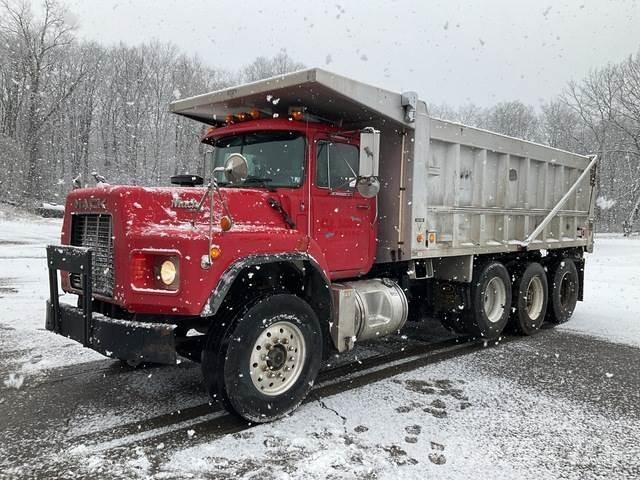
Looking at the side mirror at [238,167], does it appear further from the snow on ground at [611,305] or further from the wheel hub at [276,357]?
the snow on ground at [611,305]

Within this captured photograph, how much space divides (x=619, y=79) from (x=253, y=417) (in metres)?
43.4

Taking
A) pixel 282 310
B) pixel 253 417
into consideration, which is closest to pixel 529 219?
pixel 282 310

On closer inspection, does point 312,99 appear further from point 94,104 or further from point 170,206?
point 94,104

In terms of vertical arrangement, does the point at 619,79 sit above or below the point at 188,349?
above

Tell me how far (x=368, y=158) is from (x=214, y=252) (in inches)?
68.7

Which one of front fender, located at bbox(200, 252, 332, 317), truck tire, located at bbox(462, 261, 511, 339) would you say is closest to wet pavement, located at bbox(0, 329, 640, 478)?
truck tire, located at bbox(462, 261, 511, 339)

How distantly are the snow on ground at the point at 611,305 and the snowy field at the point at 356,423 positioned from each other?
1.63m

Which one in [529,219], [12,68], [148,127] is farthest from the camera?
[148,127]

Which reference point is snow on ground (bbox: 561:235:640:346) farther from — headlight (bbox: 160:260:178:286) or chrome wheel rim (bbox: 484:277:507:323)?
headlight (bbox: 160:260:178:286)

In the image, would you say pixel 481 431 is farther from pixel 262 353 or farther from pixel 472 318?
pixel 472 318

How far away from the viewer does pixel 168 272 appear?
373cm

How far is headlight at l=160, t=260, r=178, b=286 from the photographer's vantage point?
3.71 meters

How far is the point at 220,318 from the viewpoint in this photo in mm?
4121

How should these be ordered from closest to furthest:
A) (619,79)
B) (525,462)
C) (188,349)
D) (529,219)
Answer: (525,462) → (188,349) → (529,219) → (619,79)
